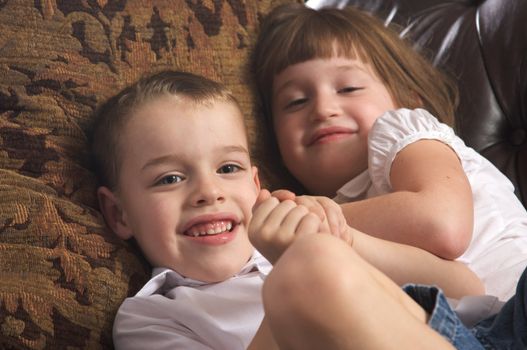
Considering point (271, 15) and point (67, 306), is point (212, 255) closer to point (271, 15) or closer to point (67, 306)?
point (67, 306)

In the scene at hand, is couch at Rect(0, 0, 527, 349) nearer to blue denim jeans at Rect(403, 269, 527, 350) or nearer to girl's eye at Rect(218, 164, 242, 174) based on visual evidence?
girl's eye at Rect(218, 164, 242, 174)

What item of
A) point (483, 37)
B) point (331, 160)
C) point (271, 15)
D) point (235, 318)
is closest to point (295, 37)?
point (271, 15)

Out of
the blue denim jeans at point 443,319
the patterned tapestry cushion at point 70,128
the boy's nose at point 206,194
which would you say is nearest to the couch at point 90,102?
the patterned tapestry cushion at point 70,128

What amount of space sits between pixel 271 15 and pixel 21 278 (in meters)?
0.60

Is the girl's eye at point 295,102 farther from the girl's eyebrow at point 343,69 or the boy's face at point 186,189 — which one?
the boy's face at point 186,189

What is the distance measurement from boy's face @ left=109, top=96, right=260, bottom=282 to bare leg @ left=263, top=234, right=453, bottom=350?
11.3 inches

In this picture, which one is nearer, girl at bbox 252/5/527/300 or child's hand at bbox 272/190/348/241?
child's hand at bbox 272/190/348/241

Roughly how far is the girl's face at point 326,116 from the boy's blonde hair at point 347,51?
0.05ft

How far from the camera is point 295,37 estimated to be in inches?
49.0

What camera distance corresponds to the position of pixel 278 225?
762 mm

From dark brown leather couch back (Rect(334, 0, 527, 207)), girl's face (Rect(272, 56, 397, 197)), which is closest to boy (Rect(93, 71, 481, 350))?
girl's face (Rect(272, 56, 397, 197))

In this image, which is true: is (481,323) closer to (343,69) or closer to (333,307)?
(333,307)

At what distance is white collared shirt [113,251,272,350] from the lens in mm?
882

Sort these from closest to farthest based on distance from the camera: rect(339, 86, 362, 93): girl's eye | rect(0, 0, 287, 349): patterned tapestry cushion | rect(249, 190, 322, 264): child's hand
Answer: rect(249, 190, 322, 264): child's hand
rect(0, 0, 287, 349): patterned tapestry cushion
rect(339, 86, 362, 93): girl's eye
